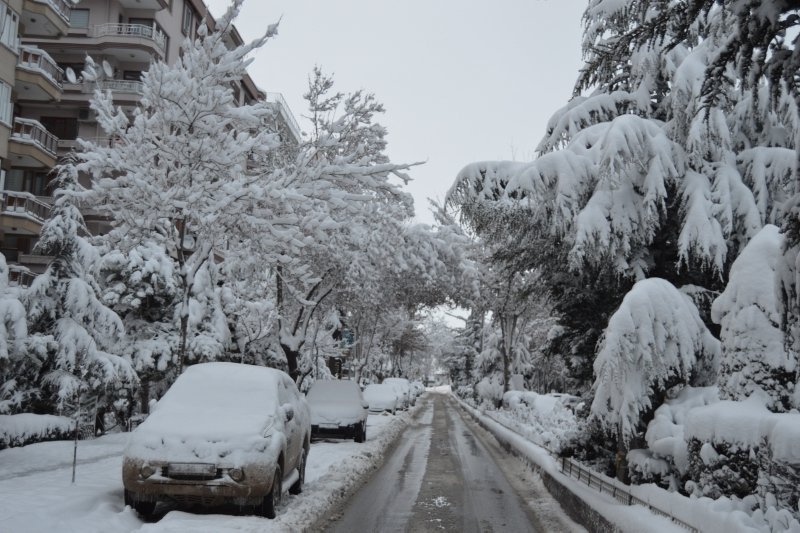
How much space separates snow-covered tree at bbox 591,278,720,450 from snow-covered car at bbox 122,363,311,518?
13.6 feet

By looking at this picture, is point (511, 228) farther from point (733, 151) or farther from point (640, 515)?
point (640, 515)

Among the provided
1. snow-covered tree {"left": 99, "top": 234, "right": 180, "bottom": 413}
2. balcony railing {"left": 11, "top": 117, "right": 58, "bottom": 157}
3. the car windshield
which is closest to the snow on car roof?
snow-covered tree {"left": 99, "top": 234, "right": 180, "bottom": 413}

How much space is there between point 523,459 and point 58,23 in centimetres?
2529

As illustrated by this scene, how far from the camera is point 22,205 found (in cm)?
2833

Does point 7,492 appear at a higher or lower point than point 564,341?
lower

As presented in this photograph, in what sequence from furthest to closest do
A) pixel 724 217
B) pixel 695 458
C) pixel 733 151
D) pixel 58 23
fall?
pixel 58 23
pixel 733 151
pixel 724 217
pixel 695 458

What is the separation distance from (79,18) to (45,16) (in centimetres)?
891

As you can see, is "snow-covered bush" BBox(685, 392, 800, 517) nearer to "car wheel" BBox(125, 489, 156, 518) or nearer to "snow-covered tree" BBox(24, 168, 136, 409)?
"car wheel" BBox(125, 489, 156, 518)

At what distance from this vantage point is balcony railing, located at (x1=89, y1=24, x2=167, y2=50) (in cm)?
3356

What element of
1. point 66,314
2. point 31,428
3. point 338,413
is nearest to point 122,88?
point 338,413

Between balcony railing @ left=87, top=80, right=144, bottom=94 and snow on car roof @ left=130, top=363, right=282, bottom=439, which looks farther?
balcony railing @ left=87, top=80, right=144, bottom=94

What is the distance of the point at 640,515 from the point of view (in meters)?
6.29

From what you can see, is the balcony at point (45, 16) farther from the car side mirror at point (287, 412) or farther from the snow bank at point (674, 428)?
the snow bank at point (674, 428)

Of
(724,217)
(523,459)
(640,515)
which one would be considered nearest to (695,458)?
(640,515)
